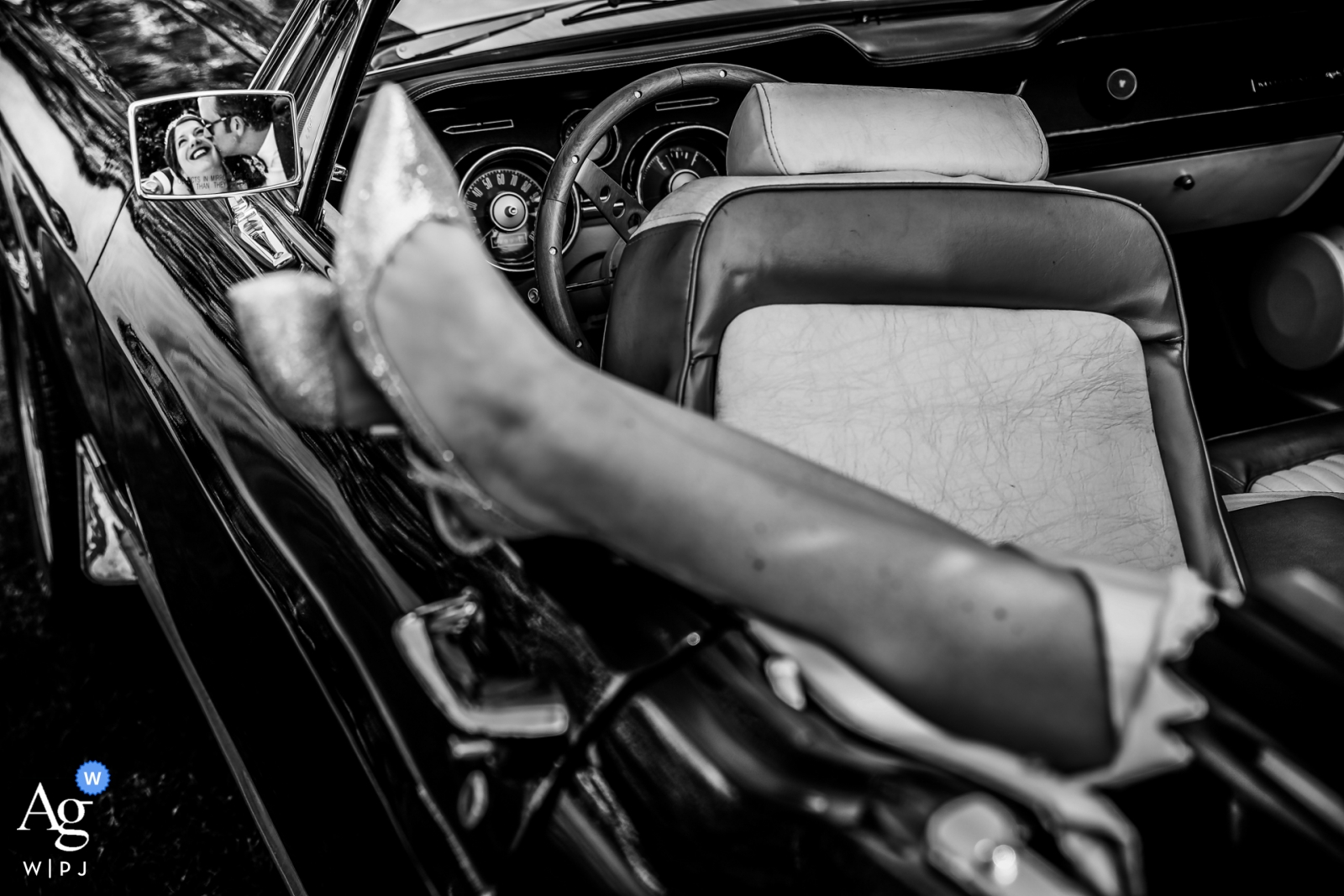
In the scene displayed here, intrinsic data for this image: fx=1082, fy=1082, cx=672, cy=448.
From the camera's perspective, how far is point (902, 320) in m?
1.38

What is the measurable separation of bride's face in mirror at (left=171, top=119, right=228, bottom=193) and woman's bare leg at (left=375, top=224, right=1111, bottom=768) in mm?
741

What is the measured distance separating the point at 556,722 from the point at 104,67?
1626 millimetres

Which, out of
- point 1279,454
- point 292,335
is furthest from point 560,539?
point 1279,454

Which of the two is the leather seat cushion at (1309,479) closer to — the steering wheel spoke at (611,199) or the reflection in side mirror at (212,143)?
the steering wheel spoke at (611,199)

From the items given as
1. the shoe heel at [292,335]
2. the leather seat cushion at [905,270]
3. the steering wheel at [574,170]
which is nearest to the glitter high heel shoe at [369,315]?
the shoe heel at [292,335]

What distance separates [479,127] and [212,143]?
0.67 meters

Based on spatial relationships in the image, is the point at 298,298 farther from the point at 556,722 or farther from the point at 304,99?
the point at 304,99

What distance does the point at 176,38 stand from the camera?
1.93m

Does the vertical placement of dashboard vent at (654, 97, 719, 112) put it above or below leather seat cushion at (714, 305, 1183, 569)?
above

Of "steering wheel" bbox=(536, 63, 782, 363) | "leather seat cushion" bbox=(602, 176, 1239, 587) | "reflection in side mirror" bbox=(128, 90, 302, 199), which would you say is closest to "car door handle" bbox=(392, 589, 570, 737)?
"leather seat cushion" bbox=(602, 176, 1239, 587)

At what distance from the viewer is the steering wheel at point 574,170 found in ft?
5.86

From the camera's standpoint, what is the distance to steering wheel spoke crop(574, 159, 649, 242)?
1878 millimetres

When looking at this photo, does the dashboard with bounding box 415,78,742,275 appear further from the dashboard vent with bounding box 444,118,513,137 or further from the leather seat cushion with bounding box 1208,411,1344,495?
the leather seat cushion with bounding box 1208,411,1344,495

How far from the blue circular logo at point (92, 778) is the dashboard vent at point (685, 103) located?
5.22 feet
